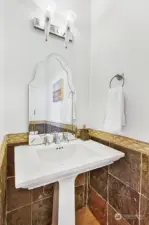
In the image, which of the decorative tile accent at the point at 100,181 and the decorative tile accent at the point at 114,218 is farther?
the decorative tile accent at the point at 100,181

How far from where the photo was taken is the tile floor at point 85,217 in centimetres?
139

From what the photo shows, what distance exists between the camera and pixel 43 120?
125 centimetres

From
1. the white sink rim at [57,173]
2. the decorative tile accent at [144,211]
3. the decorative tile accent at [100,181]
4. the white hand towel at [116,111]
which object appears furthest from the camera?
the decorative tile accent at [100,181]

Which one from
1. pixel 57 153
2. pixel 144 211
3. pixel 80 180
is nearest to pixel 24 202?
pixel 57 153

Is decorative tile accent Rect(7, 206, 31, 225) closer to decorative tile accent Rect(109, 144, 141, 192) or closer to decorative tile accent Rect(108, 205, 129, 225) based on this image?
decorative tile accent Rect(108, 205, 129, 225)

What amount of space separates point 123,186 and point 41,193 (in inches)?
30.1

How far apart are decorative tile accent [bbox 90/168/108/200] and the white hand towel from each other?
51 cm

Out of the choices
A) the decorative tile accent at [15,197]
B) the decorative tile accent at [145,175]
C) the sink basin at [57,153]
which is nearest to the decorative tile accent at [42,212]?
the decorative tile accent at [15,197]

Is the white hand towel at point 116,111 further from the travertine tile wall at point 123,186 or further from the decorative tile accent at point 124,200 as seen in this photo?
the decorative tile accent at point 124,200

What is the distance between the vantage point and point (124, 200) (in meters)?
1.09

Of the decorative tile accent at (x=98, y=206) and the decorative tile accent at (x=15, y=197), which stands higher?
the decorative tile accent at (x=15, y=197)

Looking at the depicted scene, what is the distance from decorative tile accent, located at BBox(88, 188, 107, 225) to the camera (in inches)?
→ 51.7

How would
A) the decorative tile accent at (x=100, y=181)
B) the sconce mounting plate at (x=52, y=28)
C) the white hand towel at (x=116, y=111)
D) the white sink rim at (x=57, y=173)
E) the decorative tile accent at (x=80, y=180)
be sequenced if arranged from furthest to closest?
the decorative tile accent at (x=80, y=180) < the decorative tile accent at (x=100, y=181) < the sconce mounting plate at (x=52, y=28) < the white hand towel at (x=116, y=111) < the white sink rim at (x=57, y=173)

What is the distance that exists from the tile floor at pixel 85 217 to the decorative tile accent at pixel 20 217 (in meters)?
0.55
